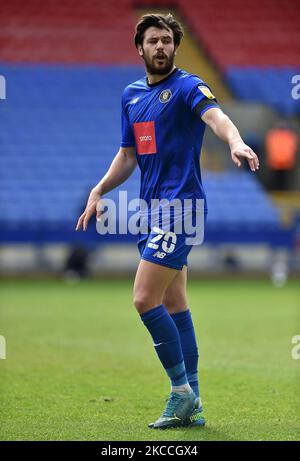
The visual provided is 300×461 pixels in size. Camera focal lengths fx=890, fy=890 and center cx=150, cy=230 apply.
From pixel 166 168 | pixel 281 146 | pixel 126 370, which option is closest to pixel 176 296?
pixel 166 168

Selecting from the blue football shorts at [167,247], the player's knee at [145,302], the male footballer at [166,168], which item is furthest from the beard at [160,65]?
the player's knee at [145,302]

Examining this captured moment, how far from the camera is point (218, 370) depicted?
6645mm

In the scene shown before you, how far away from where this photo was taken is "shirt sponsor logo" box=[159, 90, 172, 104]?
456 centimetres

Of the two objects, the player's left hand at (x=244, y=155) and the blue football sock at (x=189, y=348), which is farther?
the blue football sock at (x=189, y=348)

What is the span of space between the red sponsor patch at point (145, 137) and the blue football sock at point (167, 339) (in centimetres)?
82

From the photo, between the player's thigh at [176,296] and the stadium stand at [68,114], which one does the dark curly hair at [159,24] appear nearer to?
the player's thigh at [176,296]

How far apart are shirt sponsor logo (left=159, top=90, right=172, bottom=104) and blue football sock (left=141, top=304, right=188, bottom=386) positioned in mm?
1050

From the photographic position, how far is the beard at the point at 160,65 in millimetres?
4531

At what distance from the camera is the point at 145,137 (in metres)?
4.67

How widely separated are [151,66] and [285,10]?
1733 centimetres

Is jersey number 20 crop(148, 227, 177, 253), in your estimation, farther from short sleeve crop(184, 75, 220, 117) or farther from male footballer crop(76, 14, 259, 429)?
short sleeve crop(184, 75, 220, 117)

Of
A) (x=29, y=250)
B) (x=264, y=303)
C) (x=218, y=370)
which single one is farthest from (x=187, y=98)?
(x=29, y=250)

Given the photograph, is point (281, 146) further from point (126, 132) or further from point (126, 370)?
point (126, 132)
